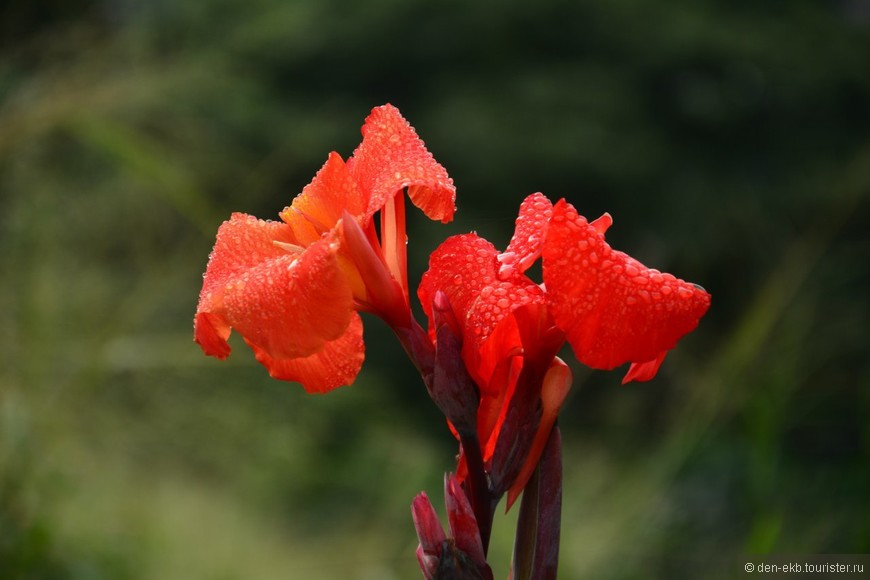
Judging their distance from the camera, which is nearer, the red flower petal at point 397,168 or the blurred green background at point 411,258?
the red flower petal at point 397,168

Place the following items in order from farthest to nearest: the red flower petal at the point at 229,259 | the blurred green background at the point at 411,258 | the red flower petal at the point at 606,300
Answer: the blurred green background at the point at 411,258, the red flower petal at the point at 229,259, the red flower petal at the point at 606,300

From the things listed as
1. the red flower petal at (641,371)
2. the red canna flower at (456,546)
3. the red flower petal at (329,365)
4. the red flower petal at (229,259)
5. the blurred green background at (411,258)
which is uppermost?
the red flower petal at (229,259)

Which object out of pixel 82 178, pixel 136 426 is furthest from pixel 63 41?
pixel 136 426

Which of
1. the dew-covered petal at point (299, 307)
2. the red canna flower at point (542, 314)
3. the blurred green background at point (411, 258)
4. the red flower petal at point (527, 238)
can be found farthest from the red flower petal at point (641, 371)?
the blurred green background at point (411, 258)

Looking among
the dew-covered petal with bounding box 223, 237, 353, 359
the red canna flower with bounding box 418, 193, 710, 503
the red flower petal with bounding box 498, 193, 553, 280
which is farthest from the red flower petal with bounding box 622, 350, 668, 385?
the dew-covered petal with bounding box 223, 237, 353, 359

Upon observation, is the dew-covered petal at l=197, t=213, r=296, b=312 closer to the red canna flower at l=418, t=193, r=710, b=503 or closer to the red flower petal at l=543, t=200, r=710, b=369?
the red canna flower at l=418, t=193, r=710, b=503

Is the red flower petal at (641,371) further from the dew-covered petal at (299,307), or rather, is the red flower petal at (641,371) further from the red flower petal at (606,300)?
the dew-covered petal at (299,307)

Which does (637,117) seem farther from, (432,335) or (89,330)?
(432,335)

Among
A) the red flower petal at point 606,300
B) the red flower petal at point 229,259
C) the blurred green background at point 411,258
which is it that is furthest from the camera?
the blurred green background at point 411,258
